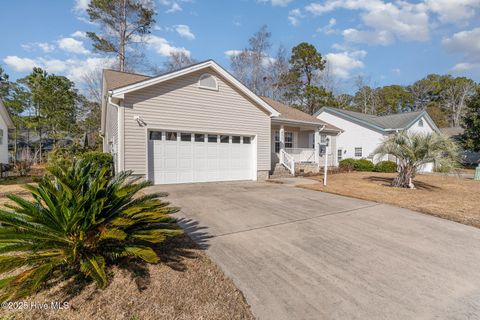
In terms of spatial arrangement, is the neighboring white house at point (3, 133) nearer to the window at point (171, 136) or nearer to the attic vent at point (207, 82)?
the window at point (171, 136)

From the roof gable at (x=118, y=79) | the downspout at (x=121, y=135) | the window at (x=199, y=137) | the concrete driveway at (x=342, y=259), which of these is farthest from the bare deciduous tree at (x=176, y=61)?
the concrete driveway at (x=342, y=259)

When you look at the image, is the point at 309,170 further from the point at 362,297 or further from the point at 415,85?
the point at 415,85

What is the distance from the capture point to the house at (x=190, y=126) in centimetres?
934

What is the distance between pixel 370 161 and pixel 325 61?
16.2m

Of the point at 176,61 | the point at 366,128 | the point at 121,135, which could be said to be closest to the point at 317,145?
the point at 366,128

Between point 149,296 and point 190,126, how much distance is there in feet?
27.9

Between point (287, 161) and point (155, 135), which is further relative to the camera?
point (287, 161)

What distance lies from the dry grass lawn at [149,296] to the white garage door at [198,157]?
715 centimetres

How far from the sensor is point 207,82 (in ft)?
36.1

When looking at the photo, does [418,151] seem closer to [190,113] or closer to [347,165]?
[347,165]

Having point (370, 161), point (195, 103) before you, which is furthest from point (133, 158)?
point (370, 161)

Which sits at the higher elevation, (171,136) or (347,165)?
(171,136)

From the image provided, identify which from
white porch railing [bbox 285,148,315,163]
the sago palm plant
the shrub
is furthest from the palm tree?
the sago palm plant

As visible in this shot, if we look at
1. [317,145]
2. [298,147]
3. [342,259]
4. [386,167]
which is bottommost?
[342,259]
